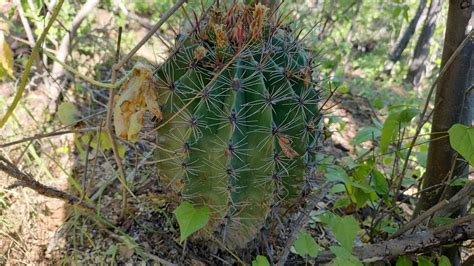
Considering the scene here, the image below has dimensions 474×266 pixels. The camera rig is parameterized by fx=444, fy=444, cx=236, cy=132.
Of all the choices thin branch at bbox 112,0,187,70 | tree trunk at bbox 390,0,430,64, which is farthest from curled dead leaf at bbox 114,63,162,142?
tree trunk at bbox 390,0,430,64

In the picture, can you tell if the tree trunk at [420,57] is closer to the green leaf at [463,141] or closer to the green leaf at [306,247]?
the green leaf at [463,141]

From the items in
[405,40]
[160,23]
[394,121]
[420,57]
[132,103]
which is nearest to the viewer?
[160,23]

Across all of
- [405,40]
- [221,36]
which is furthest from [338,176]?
[405,40]

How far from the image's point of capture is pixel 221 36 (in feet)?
3.37

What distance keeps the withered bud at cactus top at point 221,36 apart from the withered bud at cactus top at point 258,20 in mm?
65

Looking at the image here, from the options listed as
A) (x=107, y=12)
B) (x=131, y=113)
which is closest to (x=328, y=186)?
(x=131, y=113)

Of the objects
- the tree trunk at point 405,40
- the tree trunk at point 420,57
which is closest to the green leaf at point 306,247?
the tree trunk at point 420,57

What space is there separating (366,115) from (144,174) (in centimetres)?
178

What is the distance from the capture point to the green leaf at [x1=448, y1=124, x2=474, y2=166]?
955mm

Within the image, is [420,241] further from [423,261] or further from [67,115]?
[67,115]

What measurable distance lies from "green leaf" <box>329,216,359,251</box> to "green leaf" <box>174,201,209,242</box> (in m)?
0.31

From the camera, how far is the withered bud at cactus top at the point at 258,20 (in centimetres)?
102

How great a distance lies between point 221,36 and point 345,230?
541 millimetres

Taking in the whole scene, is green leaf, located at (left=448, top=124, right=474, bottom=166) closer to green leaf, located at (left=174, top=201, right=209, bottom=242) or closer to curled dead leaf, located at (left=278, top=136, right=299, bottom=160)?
curled dead leaf, located at (left=278, top=136, right=299, bottom=160)
